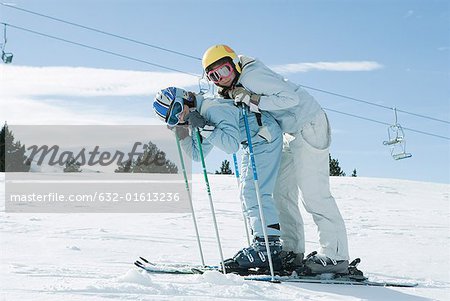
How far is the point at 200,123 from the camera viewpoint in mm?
4145

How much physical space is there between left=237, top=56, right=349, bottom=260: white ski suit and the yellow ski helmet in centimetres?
8

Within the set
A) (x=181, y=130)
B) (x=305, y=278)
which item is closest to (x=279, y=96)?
(x=181, y=130)

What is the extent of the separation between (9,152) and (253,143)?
3794 cm

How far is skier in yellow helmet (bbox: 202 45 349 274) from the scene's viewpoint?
4137mm

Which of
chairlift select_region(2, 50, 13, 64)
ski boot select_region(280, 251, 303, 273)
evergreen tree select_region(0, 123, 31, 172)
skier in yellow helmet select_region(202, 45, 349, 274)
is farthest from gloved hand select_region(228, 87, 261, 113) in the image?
evergreen tree select_region(0, 123, 31, 172)

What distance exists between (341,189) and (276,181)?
10762 millimetres

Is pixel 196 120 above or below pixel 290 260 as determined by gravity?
above

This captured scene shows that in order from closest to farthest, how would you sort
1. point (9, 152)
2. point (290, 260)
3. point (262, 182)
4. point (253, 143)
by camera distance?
1. point (262, 182)
2. point (253, 143)
3. point (290, 260)
4. point (9, 152)

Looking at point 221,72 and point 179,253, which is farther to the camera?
point 179,253

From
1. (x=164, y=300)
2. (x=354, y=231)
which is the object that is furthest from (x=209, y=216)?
(x=164, y=300)

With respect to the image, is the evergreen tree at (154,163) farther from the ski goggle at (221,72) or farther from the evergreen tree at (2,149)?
the ski goggle at (221,72)

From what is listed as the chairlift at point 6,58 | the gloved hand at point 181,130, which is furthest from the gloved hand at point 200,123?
the chairlift at point 6,58

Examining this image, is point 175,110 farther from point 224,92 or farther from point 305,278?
point 305,278

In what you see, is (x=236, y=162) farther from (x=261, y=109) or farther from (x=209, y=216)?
(x=209, y=216)
